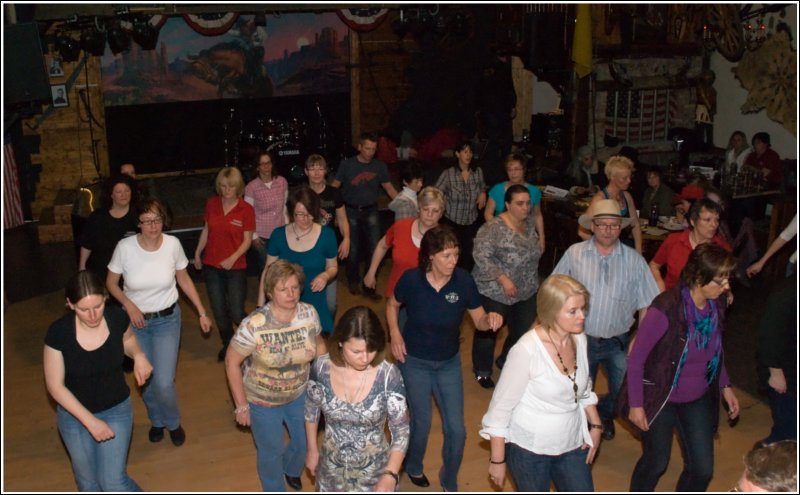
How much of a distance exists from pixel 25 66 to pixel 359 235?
3387 millimetres

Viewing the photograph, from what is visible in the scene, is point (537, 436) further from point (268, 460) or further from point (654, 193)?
point (654, 193)

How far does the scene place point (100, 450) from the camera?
13.7 ft

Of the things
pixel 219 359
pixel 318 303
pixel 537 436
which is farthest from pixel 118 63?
pixel 537 436

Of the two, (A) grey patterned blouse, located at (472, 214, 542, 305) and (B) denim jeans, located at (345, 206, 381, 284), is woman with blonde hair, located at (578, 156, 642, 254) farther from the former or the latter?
(B) denim jeans, located at (345, 206, 381, 284)

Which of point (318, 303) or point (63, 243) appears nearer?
point (318, 303)

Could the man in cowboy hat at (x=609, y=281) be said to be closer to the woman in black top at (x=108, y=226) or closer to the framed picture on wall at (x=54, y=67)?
the woman in black top at (x=108, y=226)

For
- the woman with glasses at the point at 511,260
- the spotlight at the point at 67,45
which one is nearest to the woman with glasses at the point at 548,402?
the woman with glasses at the point at 511,260

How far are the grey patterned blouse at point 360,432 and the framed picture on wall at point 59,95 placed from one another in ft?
32.2

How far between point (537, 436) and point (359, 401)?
0.78 metres

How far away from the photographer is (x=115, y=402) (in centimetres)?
416

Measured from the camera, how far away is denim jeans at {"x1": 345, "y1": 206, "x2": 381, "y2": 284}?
812cm

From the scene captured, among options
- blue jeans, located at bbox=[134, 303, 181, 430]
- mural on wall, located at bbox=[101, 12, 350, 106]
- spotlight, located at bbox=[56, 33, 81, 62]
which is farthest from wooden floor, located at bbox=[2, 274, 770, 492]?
mural on wall, located at bbox=[101, 12, 350, 106]

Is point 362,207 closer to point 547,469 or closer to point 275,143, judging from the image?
point 547,469

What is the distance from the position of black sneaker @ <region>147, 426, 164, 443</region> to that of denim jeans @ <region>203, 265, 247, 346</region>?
1.06 meters
